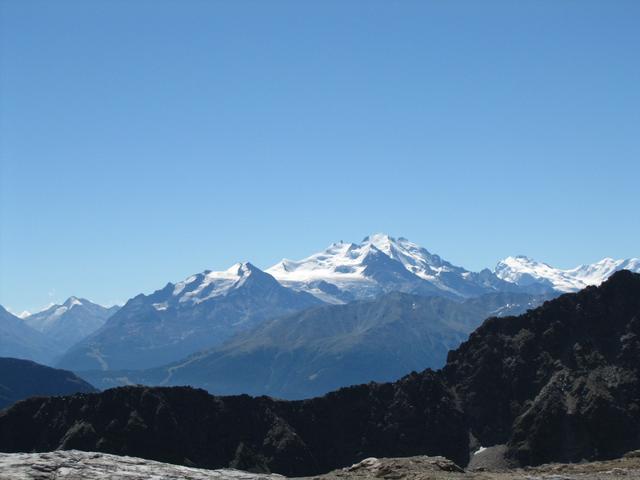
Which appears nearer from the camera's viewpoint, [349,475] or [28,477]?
[28,477]

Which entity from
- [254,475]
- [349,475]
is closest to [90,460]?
[254,475]

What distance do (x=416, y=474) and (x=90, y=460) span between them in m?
17.2

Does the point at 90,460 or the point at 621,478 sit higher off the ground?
the point at 90,460

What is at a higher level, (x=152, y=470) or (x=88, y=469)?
(x=88, y=469)

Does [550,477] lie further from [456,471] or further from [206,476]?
[206,476]

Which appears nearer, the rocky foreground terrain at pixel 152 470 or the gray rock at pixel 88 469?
the gray rock at pixel 88 469

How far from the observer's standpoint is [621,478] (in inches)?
1774

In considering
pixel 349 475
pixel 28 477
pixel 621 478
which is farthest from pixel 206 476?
pixel 621 478

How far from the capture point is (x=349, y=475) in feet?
155

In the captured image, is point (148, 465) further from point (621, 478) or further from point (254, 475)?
point (621, 478)

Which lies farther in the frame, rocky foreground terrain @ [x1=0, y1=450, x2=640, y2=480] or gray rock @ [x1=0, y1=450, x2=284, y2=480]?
rocky foreground terrain @ [x1=0, y1=450, x2=640, y2=480]

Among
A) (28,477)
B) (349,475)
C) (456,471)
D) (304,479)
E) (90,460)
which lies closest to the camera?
(28,477)

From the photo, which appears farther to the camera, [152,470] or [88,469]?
[152,470]

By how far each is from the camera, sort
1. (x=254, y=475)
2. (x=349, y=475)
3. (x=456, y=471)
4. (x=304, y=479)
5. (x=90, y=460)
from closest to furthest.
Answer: (x=90, y=460) → (x=254, y=475) → (x=304, y=479) → (x=349, y=475) → (x=456, y=471)
